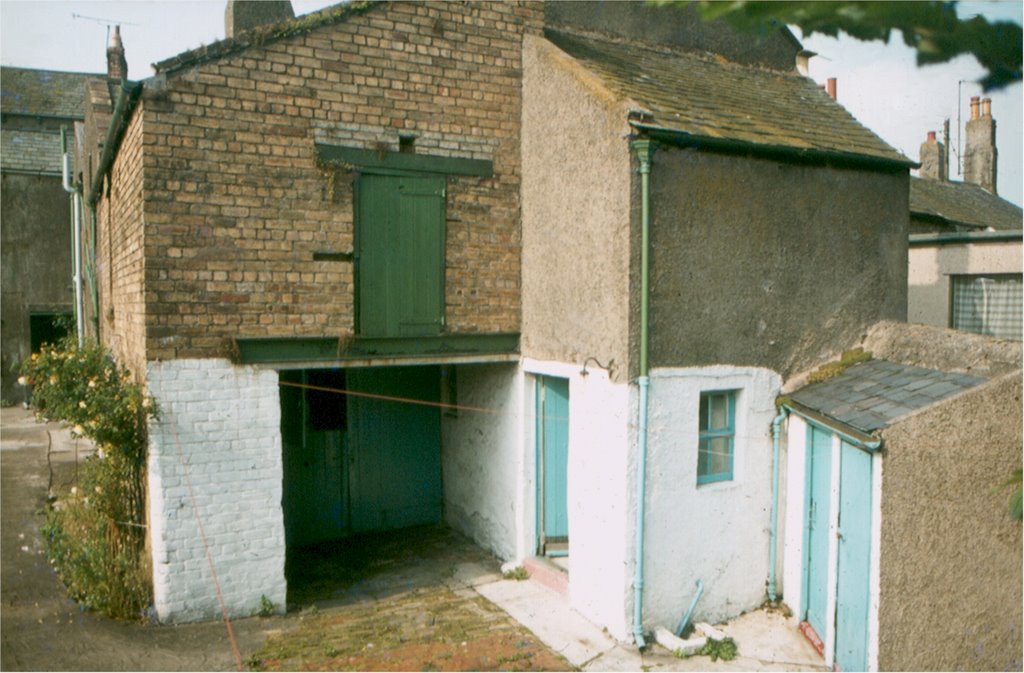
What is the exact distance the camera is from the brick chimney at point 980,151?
21812mm

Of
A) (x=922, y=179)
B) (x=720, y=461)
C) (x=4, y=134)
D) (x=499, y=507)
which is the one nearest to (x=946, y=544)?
(x=720, y=461)

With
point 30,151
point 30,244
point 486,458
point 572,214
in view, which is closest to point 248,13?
point 572,214

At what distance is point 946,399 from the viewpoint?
5.82 m

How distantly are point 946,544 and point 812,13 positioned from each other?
564cm

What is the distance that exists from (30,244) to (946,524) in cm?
2122

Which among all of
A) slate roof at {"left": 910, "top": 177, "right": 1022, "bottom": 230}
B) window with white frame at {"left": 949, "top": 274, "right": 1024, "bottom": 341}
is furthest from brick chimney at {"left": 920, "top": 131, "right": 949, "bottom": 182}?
window with white frame at {"left": 949, "top": 274, "right": 1024, "bottom": 341}

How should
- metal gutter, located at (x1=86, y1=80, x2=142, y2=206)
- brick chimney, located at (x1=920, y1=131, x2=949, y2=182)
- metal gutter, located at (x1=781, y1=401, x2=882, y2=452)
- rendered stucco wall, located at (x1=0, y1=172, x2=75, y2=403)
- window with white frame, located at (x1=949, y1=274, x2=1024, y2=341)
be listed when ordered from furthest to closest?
1. brick chimney, located at (x1=920, y1=131, x2=949, y2=182)
2. rendered stucco wall, located at (x1=0, y1=172, x2=75, y2=403)
3. window with white frame, located at (x1=949, y1=274, x2=1024, y2=341)
4. metal gutter, located at (x1=86, y1=80, x2=142, y2=206)
5. metal gutter, located at (x1=781, y1=401, x2=882, y2=452)

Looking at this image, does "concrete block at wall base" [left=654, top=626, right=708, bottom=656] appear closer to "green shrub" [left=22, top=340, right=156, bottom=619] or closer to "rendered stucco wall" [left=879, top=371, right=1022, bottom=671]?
"rendered stucco wall" [left=879, top=371, right=1022, bottom=671]

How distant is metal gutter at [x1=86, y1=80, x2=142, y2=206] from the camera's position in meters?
6.89

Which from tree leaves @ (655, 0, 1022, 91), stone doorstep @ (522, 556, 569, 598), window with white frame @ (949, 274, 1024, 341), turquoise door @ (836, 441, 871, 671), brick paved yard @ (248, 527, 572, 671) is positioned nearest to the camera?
tree leaves @ (655, 0, 1022, 91)

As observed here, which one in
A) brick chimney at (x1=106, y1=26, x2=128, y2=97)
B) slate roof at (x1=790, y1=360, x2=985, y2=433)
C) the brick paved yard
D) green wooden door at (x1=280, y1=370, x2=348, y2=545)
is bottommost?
the brick paved yard

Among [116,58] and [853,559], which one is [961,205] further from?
[116,58]

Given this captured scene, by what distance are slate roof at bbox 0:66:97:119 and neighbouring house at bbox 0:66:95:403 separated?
0.68 feet

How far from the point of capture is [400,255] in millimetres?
7969
